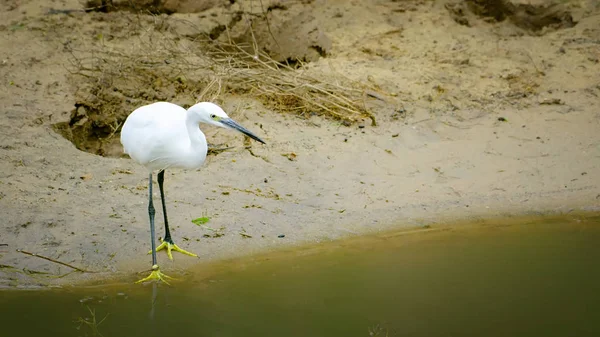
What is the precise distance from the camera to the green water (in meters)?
4.45

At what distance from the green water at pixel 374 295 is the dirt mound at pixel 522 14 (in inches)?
140

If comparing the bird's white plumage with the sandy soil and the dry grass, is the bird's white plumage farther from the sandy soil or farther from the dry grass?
the dry grass

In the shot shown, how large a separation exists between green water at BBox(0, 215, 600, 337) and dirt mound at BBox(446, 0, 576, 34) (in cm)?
355

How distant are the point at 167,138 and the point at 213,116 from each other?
0.32 m

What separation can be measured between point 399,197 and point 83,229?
2.47 meters

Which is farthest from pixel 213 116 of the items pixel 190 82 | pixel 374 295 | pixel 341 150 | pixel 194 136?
pixel 190 82

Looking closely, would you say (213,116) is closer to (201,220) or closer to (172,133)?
(172,133)

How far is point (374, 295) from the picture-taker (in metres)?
4.85

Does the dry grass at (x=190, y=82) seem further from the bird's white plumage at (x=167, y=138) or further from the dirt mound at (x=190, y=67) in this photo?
the bird's white plumage at (x=167, y=138)

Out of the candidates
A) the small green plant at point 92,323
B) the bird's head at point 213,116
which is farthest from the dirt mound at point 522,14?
the small green plant at point 92,323

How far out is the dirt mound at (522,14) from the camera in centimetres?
838

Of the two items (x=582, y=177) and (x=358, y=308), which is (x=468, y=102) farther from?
(x=358, y=308)

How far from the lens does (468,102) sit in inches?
287

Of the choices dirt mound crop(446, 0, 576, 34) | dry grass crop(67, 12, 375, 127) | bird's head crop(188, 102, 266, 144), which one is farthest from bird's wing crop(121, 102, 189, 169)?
dirt mound crop(446, 0, 576, 34)
